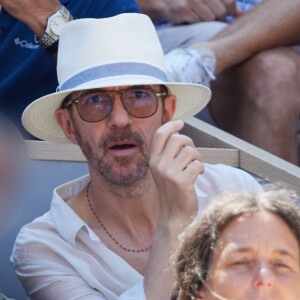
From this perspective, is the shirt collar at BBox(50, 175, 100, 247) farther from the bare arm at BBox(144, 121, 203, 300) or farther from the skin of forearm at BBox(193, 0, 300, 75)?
the skin of forearm at BBox(193, 0, 300, 75)

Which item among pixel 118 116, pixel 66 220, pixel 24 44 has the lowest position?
pixel 66 220

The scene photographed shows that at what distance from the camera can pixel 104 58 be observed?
2061mm

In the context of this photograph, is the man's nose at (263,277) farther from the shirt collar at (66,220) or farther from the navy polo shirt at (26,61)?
the navy polo shirt at (26,61)

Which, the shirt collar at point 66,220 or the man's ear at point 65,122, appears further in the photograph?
the man's ear at point 65,122

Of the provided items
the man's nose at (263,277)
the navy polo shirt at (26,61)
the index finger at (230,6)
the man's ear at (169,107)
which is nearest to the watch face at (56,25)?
the navy polo shirt at (26,61)

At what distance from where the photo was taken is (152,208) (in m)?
2.15

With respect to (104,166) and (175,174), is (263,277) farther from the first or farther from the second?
(104,166)

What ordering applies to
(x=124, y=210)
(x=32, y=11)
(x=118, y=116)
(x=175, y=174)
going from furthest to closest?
(x=32, y=11) → (x=124, y=210) → (x=118, y=116) → (x=175, y=174)

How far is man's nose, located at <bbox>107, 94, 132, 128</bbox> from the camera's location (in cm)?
196

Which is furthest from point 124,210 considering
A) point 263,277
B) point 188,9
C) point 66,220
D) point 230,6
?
point 230,6

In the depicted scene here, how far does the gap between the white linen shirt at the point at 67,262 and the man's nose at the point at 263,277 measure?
718 millimetres

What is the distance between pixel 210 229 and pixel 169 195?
411mm

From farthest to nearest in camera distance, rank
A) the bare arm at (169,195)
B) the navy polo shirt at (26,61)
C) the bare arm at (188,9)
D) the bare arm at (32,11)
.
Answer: the bare arm at (188,9) < the navy polo shirt at (26,61) < the bare arm at (32,11) < the bare arm at (169,195)

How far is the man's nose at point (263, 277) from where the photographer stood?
1.22m
